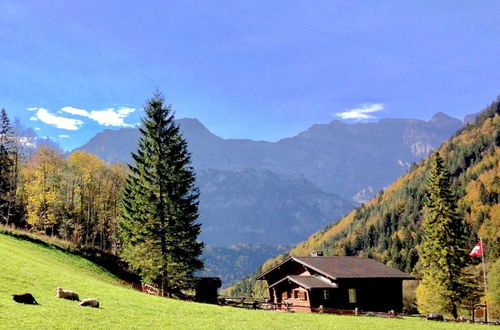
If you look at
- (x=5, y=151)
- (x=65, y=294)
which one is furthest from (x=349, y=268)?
(x=5, y=151)

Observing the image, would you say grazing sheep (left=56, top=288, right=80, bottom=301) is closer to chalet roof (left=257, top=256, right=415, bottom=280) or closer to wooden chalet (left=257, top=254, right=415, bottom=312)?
wooden chalet (left=257, top=254, right=415, bottom=312)

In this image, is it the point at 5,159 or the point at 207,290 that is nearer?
the point at 207,290

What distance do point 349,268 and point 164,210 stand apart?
993 inches

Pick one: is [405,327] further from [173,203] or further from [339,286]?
[173,203]

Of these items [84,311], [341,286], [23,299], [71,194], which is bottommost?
[341,286]

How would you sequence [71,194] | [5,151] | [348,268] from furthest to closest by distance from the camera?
1. [71,194]
2. [5,151]
3. [348,268]

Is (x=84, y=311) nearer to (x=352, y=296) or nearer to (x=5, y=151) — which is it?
(x=352, y=296)

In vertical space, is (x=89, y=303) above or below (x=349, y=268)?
below

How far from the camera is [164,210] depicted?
1876 inches

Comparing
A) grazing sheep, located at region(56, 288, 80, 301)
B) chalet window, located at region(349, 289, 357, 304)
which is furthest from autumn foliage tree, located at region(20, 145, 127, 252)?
grazing sheep, located at region(56, 288, 80, 301)

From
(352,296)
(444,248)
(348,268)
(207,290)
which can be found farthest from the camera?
(348,268)

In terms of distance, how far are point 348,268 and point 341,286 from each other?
3818mm

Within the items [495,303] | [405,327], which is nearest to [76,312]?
[405,327]

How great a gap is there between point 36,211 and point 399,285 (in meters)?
55.3
